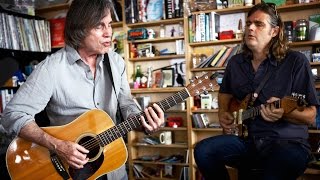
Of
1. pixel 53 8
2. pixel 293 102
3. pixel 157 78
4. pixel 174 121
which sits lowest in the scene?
pixel 174 121

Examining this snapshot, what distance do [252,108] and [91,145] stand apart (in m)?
0.97

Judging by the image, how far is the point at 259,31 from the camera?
81.0 inches

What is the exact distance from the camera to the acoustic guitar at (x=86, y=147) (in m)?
1.56

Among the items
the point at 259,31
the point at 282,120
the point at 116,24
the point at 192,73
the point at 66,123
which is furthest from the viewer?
the point at 116,24

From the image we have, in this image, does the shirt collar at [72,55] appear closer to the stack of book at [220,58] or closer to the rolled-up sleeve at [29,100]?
the rolled-up sleeve at [29,100]

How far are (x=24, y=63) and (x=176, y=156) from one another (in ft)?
7.10

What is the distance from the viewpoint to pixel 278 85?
1.91 meters

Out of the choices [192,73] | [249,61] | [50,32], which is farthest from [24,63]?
[249,61]

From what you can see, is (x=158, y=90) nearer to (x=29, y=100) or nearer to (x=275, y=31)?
(x=275, y=31)

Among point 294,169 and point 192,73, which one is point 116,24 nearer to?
point 192,73

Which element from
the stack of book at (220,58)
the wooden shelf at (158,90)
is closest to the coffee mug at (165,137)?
the wooden shelf at (158,90)

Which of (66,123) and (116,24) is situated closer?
(66,123)

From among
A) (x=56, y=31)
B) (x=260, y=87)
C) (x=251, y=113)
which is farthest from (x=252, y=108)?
(x=56, y=31)

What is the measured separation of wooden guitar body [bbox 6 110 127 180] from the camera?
5.14ft
